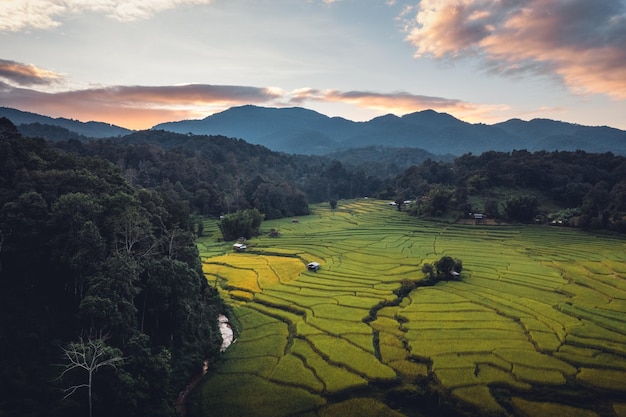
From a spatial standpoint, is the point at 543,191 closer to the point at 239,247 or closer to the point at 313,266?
the point at 313,266

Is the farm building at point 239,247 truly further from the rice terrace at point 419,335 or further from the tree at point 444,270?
the tree at point 444,270

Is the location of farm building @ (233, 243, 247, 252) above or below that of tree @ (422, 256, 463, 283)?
below

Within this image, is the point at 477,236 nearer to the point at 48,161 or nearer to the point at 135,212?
the point at 135,212

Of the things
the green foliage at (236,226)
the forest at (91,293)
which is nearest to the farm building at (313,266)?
the forest at (91,293)

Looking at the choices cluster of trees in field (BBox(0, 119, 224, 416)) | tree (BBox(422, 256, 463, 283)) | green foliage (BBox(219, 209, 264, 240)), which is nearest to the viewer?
cluster of trees in field (BBox(0, 119, 224, 416))

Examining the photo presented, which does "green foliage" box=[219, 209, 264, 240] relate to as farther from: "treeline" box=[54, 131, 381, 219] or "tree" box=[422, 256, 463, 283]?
"tree" box=[422, 256, 463, 283]

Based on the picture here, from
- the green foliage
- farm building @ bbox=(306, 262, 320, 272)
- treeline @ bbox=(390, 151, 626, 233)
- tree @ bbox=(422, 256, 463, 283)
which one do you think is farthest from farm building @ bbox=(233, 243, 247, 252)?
treeline @ bbox=(390, 151, 626, 233)
